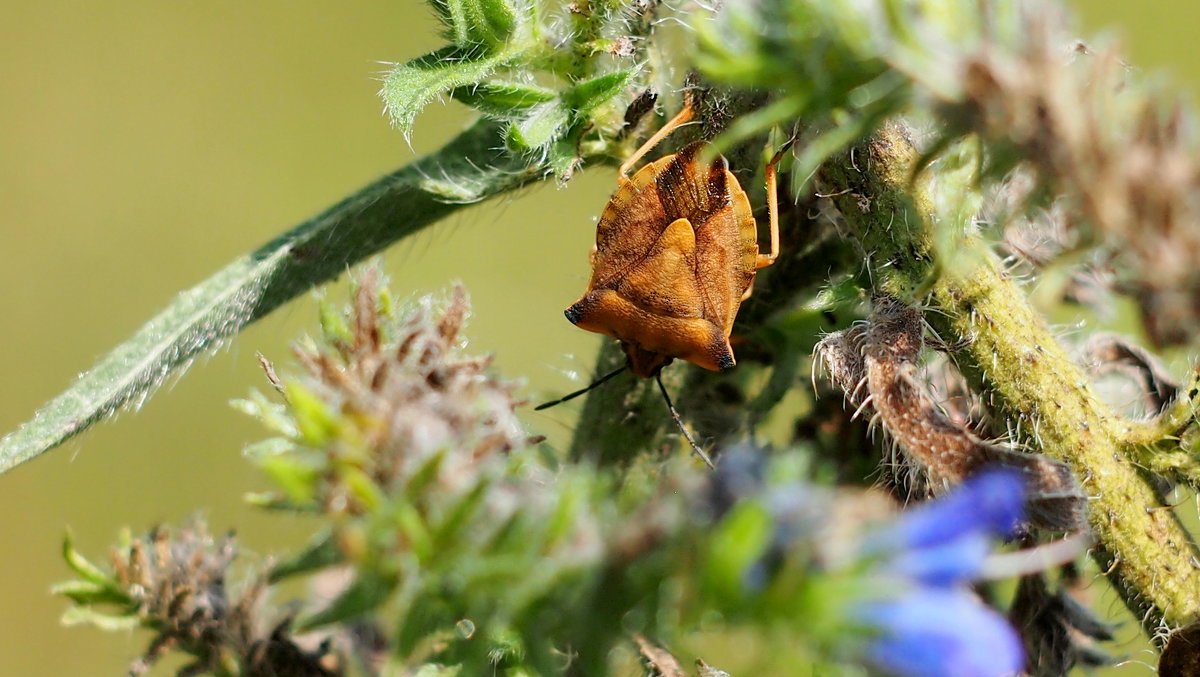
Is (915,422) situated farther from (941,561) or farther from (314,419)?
(314,419)

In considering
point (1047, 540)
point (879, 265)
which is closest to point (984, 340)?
point (879, 265)

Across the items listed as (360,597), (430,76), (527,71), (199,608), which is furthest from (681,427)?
(360,597)

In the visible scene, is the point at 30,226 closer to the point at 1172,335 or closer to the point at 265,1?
the point at 265,1

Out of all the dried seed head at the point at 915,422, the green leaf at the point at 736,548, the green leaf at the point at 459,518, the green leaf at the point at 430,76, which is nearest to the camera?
the green leaf at the point at 736,548

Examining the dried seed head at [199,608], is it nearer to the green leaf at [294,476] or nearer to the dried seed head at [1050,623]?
the green leaf at [294,476]

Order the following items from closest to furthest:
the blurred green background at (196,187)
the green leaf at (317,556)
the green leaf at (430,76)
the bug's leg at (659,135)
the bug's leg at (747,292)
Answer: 1. the green leaf at (317,556)
2. the green leaf at (430,76)
3. the bug's leg at (659,135)
4. the bug's leg at (747,292)
5. the blurred green background at (196,187)

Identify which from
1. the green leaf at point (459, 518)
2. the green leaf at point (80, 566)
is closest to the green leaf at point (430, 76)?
the green leaf at point (459, 518)
